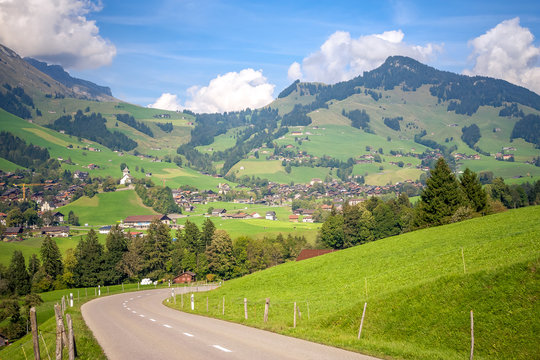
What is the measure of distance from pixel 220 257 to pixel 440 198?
59.7 metres

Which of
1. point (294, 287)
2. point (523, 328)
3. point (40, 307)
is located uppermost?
point (523, 328)

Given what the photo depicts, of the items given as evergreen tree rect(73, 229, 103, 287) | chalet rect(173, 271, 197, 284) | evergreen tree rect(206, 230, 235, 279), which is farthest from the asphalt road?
evergreen tree rect(73, 229, 103, 287)

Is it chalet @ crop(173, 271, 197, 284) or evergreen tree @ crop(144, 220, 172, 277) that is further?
evergreen tree @ crop(144, 220, 172, 277)

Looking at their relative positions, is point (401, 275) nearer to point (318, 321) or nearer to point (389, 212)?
point (318, 321)

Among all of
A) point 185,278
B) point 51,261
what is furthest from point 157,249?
point 51,261

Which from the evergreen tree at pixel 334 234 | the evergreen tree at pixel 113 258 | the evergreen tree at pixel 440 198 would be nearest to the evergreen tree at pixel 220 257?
the evergreen tree at pixel 113 258

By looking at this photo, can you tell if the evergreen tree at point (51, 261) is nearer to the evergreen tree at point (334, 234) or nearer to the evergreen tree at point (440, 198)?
the evergreen tree at point (334, 234)

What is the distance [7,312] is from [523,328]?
7668 cm

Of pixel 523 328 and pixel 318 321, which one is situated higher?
pixel 523 328

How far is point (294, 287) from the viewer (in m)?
45.0

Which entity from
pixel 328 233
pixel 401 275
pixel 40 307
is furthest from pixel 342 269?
pixel 328 233

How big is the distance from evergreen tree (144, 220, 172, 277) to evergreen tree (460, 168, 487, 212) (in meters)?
78.2

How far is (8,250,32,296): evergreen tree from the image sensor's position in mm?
102938

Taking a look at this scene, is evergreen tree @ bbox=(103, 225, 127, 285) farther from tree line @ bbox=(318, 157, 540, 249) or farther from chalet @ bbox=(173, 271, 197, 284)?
tree line @ bbox=(318, 157, 540, 249)
